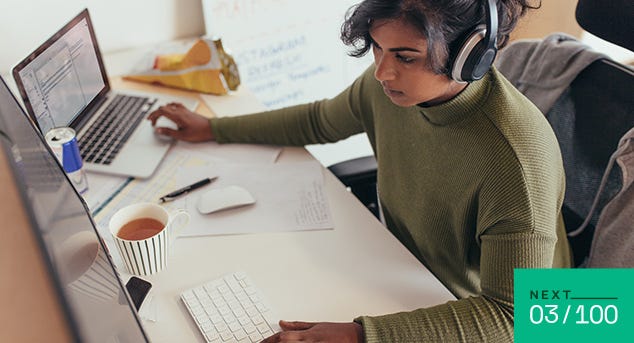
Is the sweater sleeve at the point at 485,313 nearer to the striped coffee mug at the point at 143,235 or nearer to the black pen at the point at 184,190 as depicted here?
the striped coffee mug at the point at 143,235

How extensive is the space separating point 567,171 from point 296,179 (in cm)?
52

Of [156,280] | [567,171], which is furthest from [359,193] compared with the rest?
[156,280]

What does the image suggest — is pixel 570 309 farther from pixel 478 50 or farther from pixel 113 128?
pixel 113 128

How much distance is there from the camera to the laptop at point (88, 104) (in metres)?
1.13

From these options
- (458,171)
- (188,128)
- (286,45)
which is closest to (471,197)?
(458,171)

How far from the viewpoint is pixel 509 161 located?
2.98ft

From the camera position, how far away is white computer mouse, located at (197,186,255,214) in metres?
1.12

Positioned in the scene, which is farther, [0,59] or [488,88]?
[0,59]

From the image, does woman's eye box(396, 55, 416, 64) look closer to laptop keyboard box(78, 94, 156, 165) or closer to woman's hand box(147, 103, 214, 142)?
woman's hand box(147, 103, 214, 142)

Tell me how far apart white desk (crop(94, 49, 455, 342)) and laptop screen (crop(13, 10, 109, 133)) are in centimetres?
39

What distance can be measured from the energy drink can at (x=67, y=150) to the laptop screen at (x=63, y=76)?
1.7 inches

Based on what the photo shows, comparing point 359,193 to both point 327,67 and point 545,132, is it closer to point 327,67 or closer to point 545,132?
point 545,132

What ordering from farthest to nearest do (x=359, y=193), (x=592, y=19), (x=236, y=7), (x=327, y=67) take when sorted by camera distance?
1. (x=327, y=67)
2. (x=236, y=7)
3. (x=359, y=193)
4. (x=592, y=19)

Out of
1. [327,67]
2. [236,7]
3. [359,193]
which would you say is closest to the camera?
[359,193]
